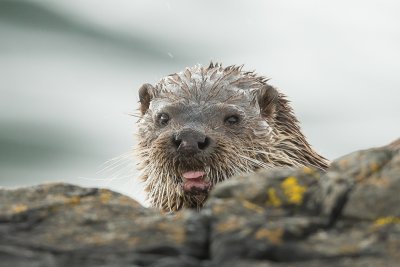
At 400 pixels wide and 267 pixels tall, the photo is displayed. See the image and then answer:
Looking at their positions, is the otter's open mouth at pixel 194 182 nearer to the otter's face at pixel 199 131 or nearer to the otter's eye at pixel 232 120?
the otter's face at pixel 199 131

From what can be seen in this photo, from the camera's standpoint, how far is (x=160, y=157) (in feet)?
24.2

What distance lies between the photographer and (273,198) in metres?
3.01

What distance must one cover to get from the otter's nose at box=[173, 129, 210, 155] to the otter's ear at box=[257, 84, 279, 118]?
1.39 meters

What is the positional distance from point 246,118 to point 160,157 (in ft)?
3.71

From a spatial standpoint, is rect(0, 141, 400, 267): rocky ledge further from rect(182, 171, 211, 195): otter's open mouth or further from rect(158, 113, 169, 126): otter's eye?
rect(158, 113, 169, 126): otter's eye

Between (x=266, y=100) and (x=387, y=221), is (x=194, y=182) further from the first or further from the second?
(x=387, y=221)

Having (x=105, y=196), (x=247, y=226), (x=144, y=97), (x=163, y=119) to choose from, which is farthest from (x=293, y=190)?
(x=144, y=97)

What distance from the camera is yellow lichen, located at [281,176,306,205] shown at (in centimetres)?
297

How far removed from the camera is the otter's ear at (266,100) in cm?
833

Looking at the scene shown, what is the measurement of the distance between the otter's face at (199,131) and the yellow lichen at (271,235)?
4.27 metres

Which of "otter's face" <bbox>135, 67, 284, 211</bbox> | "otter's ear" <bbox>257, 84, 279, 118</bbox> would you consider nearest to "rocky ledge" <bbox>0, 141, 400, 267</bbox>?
"otter's face" <bbox>135, 67, 284, 211</bbox>

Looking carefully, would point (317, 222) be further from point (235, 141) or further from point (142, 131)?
point (142, 131)

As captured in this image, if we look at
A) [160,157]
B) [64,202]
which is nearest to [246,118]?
[160,157]

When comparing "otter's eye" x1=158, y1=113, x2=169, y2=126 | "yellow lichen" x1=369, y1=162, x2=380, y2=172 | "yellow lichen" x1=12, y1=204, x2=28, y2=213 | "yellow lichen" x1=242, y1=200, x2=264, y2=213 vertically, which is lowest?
"yellow lichen" x1=12, y1=204, x2=28, y2=213
